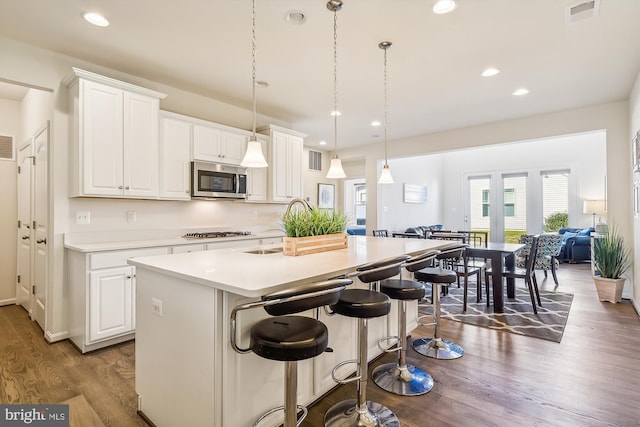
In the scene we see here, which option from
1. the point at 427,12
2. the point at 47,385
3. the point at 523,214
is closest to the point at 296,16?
the point at 427,12

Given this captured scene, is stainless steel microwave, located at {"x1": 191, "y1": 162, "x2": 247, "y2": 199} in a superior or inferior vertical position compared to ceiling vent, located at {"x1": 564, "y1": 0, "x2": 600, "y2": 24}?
inferior

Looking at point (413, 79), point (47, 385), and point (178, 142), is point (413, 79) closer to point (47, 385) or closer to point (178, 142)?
point (178, 142)

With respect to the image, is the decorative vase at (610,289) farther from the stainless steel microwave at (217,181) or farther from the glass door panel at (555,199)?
the stainless steel microwave at (217,181)

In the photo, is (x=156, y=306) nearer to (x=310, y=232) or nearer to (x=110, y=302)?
(x=310, y=232)

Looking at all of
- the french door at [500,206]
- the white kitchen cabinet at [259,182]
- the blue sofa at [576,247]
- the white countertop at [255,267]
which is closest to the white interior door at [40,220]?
the white countertop at [255,267]

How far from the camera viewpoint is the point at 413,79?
355cm

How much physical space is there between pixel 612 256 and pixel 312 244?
4.18 meters

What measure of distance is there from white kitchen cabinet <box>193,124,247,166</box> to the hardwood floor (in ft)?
7.18

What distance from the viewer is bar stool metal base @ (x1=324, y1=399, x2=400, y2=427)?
5.81 ft

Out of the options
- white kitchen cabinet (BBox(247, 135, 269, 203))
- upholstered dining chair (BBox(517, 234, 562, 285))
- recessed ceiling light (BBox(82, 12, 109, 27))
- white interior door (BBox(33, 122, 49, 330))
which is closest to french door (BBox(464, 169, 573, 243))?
upholstered dining chair (BBox(517, 234, 562, 285))

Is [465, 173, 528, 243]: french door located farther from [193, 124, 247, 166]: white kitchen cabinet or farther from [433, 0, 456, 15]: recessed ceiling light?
[433, 0, 456, 15]: recessed ceiling light

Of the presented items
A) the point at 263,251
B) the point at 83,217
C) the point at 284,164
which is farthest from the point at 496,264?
the point at 83,217

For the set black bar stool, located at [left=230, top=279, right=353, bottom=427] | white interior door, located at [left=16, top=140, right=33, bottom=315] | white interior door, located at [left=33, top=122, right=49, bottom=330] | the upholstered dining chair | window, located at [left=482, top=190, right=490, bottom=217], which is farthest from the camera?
window, located at [left=482, top=190, right=490, bottom=217]

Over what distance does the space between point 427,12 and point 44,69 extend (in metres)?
3.37
